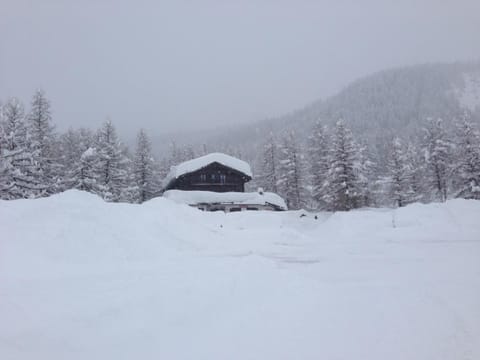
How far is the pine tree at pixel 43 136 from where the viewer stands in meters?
33.1

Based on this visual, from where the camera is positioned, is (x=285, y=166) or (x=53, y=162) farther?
(x=285, y=166)

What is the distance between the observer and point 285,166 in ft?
148

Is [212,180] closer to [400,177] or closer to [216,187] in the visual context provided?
[216,187]

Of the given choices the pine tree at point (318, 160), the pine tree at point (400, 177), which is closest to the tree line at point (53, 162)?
the pine tree at point (318, 160)

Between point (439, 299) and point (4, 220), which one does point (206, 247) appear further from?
point (439, 299)

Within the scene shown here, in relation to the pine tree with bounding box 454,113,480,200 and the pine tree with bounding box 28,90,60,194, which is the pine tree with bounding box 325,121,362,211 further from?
the pine tree with bounding box 28,90,60,194

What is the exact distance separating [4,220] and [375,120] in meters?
130

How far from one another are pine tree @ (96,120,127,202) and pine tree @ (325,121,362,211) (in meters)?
22.5

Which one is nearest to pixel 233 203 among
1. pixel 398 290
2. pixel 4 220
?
pixel 4 220

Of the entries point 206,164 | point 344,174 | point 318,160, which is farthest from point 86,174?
point 318,160

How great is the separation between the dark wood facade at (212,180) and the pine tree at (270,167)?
766cm

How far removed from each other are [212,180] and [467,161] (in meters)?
26.0

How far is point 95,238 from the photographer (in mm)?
10305

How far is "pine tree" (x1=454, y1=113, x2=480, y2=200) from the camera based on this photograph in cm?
3450
